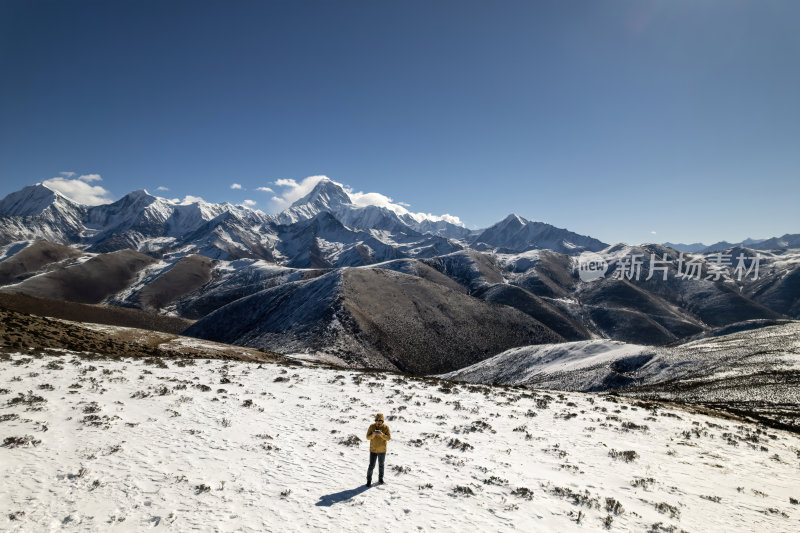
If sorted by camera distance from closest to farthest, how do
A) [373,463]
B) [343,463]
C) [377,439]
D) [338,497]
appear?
1. [338,497]
2. [377,439]
3. [373,463]
4. [343,463]

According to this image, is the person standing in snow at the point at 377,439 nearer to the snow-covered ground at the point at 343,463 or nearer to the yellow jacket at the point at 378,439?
the yellow jacket at the point at 378,439

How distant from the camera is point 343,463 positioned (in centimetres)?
1396

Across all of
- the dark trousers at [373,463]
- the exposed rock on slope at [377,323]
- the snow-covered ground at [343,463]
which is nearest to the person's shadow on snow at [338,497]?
the snow-covered ground at [343,463]

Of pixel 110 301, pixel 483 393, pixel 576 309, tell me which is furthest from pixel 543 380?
pixel 110 301

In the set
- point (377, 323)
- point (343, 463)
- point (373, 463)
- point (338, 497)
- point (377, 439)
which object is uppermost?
point (377, 439)

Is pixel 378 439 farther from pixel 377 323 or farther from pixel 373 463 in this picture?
pixel 377 323

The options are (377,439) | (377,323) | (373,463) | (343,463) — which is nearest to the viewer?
(377,439)

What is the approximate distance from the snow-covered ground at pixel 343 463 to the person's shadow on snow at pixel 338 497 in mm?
74

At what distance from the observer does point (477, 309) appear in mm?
125062

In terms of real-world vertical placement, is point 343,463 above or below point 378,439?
below

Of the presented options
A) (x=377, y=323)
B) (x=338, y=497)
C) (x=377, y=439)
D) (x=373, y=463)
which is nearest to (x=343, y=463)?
(x=373, y=463)

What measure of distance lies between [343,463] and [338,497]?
2.71 m

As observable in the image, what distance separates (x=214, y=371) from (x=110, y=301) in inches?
8374

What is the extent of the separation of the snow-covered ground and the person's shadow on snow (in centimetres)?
7
